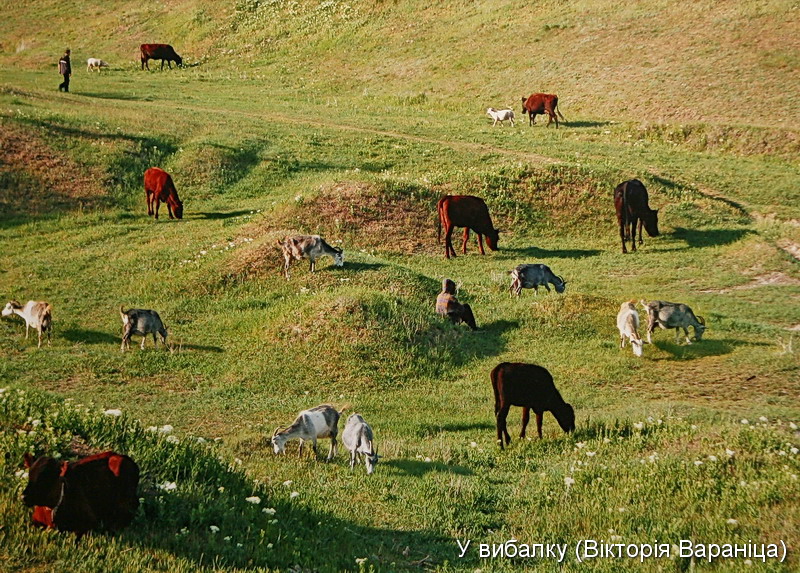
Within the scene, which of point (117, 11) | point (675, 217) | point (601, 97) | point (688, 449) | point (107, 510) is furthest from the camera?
point (117, 11)

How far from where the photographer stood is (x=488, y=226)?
104 feet

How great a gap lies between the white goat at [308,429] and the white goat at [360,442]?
1.45 feet

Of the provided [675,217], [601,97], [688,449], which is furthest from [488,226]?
[601,97]

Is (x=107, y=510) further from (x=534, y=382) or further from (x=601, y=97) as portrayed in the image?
(x=601, y=97)

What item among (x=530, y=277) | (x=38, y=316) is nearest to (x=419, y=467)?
(x=38, y=316)

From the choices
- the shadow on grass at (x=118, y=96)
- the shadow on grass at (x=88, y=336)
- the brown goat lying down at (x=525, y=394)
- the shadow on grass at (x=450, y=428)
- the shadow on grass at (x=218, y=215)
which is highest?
the shadow on grass at (x=118, y=96)

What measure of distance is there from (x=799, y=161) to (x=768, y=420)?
91.8 ft

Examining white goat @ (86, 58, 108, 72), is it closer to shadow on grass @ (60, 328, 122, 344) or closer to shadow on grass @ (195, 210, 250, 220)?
shadow on grass @ (195, 210, 250, 220)

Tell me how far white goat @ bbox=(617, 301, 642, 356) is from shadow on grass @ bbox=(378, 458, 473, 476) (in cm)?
932

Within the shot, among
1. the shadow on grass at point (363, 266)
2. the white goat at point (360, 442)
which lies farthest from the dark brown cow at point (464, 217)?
the white goat at point (360, 442)

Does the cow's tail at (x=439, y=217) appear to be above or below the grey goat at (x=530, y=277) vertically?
above

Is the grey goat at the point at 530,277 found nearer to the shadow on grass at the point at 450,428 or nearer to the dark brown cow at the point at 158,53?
the shadow on grass at the point at 450,428

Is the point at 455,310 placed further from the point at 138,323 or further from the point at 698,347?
the point at 138,323

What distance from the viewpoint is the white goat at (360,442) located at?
14.0 m
